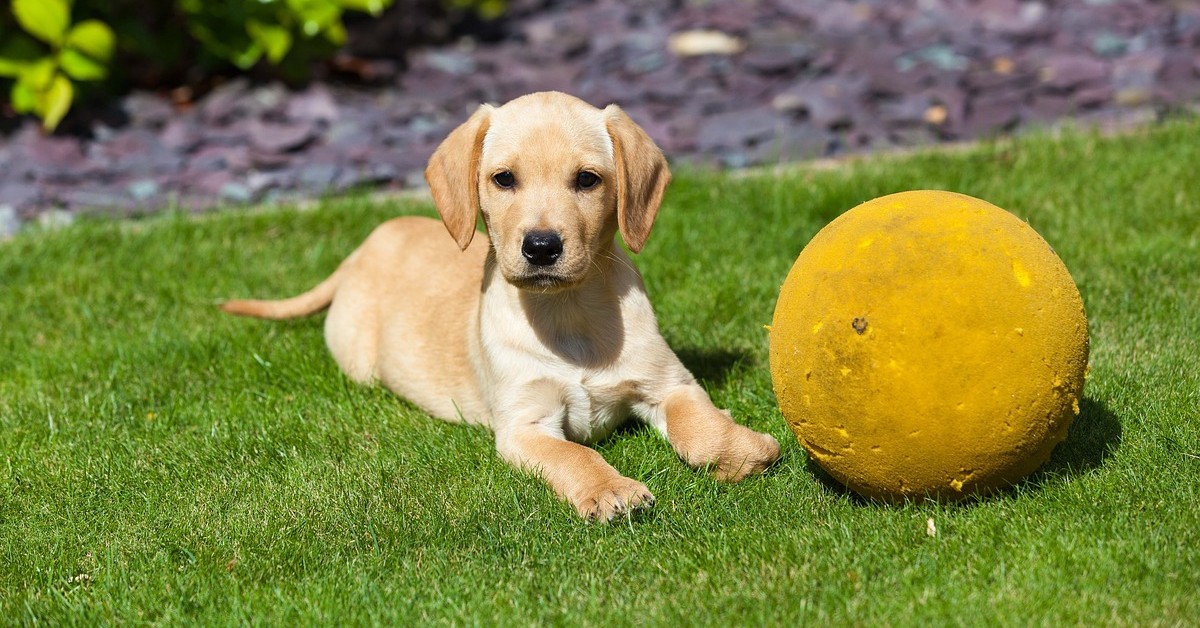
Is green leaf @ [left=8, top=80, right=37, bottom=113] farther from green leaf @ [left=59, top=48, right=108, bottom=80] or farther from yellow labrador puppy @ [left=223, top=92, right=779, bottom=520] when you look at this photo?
yellow labrador puppy @ [left=223, top=92, right=779, bottom=520]

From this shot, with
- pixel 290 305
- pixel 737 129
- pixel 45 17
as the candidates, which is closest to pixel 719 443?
pixel 290 305

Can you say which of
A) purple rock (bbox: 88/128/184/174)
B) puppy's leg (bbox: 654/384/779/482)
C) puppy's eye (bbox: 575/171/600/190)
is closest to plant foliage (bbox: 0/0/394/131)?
purple rock (bbox: 88/128/184/174)

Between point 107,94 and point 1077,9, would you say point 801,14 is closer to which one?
point 1077,9

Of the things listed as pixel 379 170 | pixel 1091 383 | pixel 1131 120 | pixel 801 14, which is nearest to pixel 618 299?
pixel 1091 383

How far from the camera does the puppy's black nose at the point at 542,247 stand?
13.3 feet

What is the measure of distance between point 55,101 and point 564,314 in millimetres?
4693

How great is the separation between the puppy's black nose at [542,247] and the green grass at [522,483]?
721 millimetres

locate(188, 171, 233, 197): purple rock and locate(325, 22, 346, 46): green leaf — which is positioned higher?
locate(325, 22, 346, 46): green leaf

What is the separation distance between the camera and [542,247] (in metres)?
4.06

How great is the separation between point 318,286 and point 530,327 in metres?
1.68

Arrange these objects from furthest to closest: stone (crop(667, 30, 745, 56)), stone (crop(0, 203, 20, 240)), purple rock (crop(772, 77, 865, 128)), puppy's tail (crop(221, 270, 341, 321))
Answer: stone (crop(667, 30, 745, 56))
purple rock (crop(772, 77, 865, 128))
stone (crop(0, 203, 20, 240))
puppy's tail (crop(221, 270, 341, 321))

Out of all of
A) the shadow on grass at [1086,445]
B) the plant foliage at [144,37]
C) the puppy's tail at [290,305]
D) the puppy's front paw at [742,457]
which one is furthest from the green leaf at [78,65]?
the shadow on grass at [1086,445]

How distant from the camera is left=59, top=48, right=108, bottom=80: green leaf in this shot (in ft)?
25.6

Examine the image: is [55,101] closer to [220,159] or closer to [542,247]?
[220,159]
